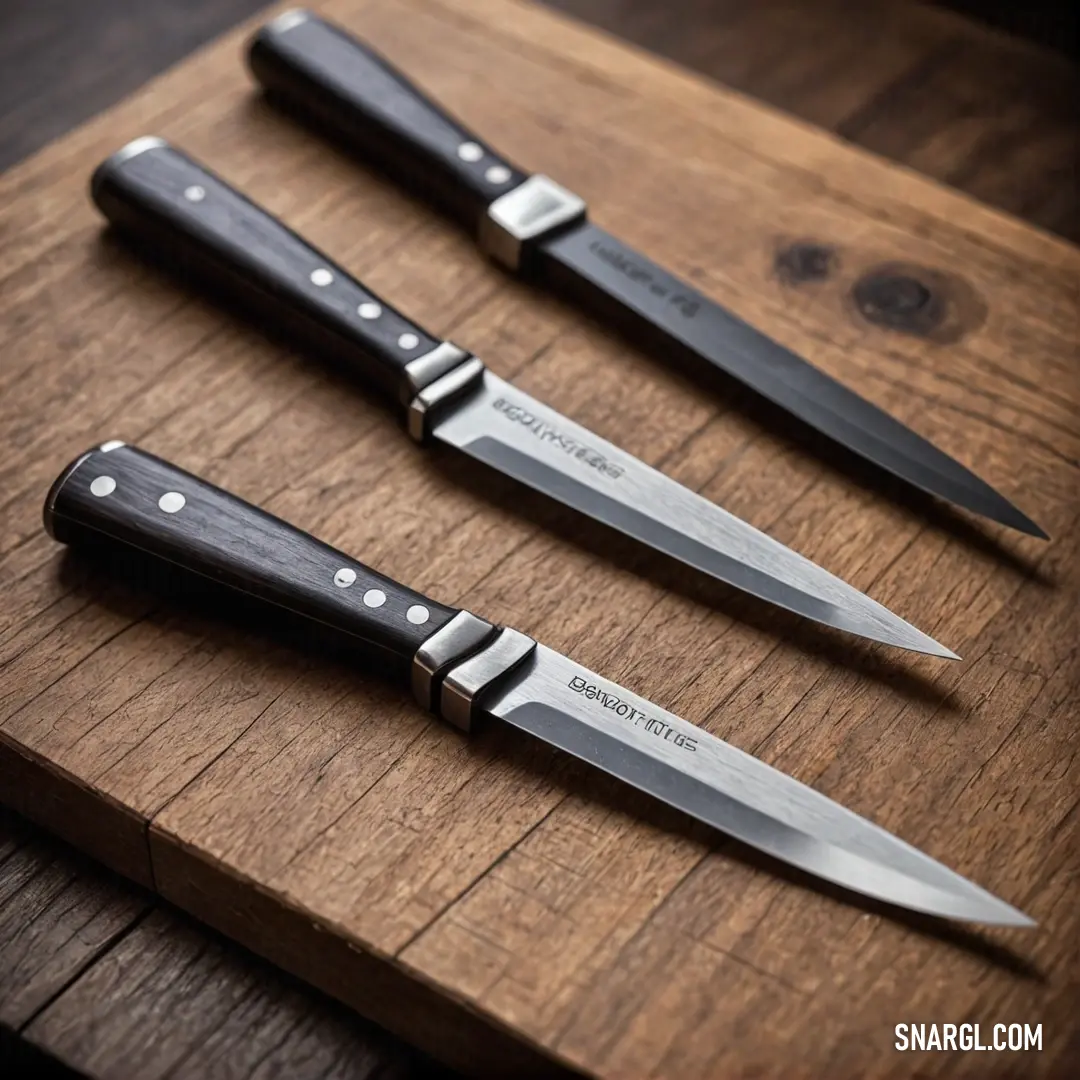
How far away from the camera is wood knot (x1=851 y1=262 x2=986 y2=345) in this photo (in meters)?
1.34

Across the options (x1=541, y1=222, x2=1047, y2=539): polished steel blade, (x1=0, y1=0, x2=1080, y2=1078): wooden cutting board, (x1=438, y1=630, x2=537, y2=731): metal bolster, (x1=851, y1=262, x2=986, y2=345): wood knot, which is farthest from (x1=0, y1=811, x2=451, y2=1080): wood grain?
(x1=851, y1=262, x2=986, y2=345): wood knot

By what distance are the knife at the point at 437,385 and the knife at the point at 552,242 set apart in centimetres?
15

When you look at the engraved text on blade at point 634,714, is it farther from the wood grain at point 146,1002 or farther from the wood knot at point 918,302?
the wood knot at point 918,302

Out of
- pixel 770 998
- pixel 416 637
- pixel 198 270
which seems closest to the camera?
pixel 770 998

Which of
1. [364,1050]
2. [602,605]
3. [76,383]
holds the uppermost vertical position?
[76,383]

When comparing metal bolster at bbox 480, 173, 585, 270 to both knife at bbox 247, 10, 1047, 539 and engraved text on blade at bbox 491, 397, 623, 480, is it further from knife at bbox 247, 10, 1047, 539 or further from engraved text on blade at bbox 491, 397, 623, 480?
engraved text on blade at bbox 491, 397, 623, 480

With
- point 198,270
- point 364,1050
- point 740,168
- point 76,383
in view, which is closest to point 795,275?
point 740,168

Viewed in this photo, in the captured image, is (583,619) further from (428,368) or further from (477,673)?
(428,368)

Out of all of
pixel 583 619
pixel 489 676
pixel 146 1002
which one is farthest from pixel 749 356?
pixel 146 1002

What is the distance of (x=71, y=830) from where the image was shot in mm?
1100

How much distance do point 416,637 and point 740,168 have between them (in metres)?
0.67

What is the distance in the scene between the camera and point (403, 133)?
141 cm

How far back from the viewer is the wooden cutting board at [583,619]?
0.97 meters

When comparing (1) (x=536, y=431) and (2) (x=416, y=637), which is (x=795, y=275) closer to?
(1) (x=536, y=431)
